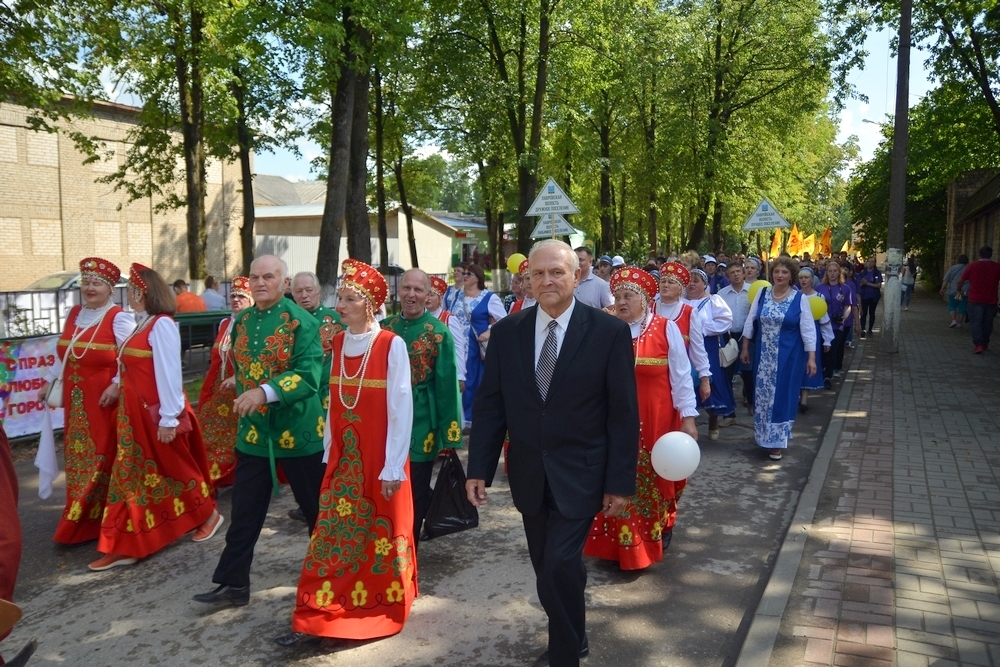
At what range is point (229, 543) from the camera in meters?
4.71

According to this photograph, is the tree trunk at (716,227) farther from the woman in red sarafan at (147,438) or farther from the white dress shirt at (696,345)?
the woman in red sarafan at (147,438)

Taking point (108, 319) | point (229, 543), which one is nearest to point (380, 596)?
point (229, 543)

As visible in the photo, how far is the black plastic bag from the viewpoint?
17.4ft

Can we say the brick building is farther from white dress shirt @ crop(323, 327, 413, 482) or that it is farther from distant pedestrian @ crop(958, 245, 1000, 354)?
white dress shirt @ crop(323, 327, 413, 482)

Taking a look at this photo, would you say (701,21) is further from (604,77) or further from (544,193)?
(544,193)

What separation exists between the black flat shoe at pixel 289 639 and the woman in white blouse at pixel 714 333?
196 inches

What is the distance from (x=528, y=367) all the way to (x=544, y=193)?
9475 mm

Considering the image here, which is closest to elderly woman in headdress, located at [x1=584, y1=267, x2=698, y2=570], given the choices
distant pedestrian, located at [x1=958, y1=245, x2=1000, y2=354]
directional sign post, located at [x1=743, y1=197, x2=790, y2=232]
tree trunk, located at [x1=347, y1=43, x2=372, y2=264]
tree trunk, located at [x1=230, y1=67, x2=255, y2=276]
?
tree trunk, located at [x1=347, y1=43, x2=372, y2=264]

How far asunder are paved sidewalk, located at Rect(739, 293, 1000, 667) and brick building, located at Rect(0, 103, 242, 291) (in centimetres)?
2711

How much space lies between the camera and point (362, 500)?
4348mm

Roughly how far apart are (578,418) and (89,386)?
3.88m

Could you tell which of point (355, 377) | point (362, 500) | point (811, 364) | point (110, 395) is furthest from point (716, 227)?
point (362, 500)

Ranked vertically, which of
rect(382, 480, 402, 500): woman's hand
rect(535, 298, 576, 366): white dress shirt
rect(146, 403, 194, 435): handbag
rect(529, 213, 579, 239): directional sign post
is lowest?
rect(382, 480, 402, 500): woman's hand

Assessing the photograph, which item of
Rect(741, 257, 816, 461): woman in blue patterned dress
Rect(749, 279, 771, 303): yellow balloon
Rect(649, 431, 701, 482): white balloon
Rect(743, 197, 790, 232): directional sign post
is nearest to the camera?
Rect(649, 431, 701, 482): white balloon
